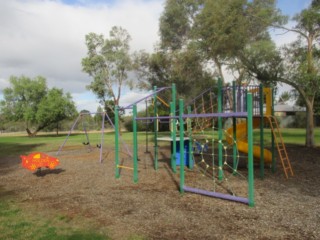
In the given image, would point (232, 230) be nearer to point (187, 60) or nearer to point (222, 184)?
point (222, 184)

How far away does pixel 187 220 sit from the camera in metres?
5.08

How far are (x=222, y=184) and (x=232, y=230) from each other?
3.13 meters

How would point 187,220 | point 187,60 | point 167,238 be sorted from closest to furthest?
point 167,238 → point 187,220 → point 187,60

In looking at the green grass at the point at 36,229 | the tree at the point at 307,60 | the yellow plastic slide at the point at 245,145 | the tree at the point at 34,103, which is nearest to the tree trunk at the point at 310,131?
the tree at the point at 307,60

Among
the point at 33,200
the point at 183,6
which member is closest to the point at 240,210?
the point at 33,200

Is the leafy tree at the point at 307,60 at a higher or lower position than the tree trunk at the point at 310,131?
higher

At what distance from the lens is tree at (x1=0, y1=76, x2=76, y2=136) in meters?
37.7

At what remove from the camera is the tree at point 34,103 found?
Answer: 37719mm

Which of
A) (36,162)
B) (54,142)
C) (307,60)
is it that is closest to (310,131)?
(307,60)

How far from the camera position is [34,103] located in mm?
39500

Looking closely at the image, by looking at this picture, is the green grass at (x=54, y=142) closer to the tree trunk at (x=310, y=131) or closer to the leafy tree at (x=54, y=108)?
the tree trunk at (x=310, y=131)

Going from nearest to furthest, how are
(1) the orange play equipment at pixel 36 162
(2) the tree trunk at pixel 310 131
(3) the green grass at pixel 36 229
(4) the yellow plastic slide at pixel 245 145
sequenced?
(3) the green grass at pixel 36 229, (1) the orange play equipment at pixel 36 162, (4) the yellow plastic slide at pixel 245 145, (2) the tree trunk at pixel 310 131

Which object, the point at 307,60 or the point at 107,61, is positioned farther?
the point at 107,61

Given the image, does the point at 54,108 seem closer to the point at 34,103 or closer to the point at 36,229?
the point at 34,103
